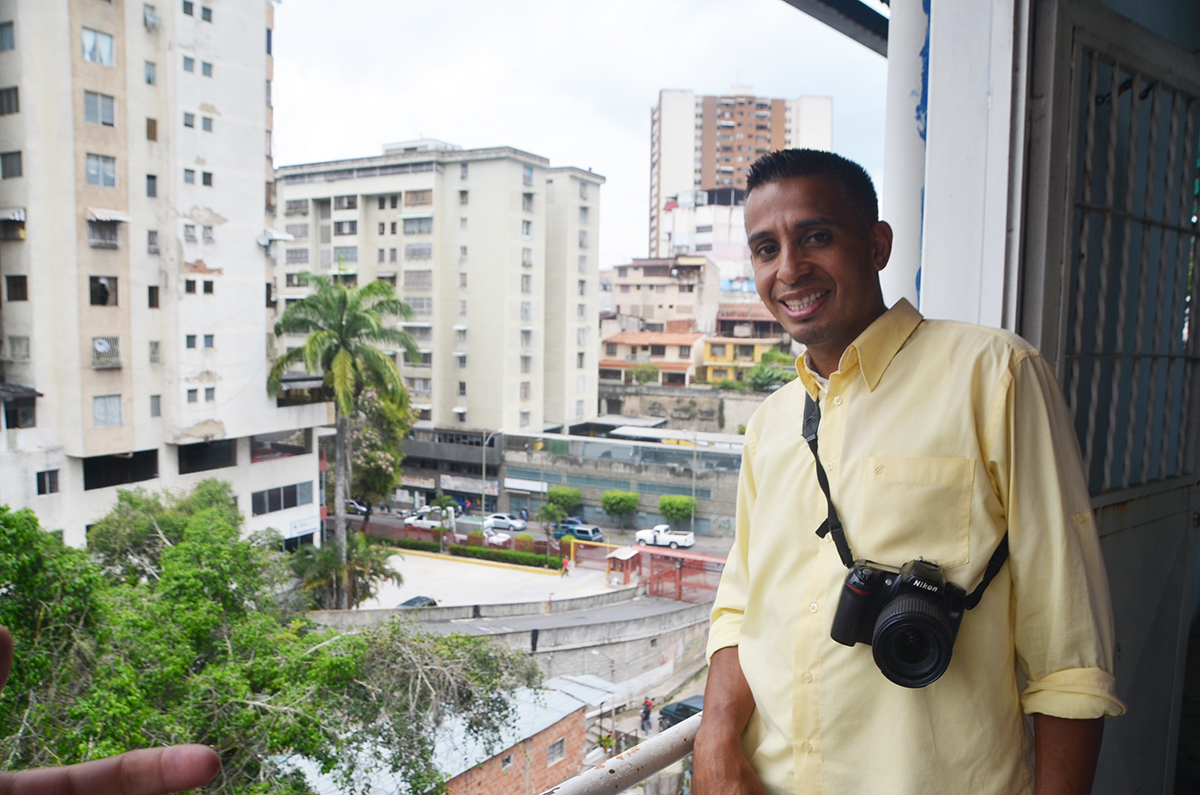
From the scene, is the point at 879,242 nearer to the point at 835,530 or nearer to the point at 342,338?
the point at 835,530

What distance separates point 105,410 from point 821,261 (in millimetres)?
9718

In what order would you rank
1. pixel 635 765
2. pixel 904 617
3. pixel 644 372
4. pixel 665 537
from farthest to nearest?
pixel 644 372
pixel 665 537
pixel 635 765
pixel 904 617

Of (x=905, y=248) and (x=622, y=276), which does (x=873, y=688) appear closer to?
(x=905, y=248)

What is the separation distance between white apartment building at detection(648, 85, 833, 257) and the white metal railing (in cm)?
3556

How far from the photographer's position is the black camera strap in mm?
644

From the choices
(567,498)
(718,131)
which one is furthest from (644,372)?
(718,131)

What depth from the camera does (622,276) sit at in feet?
82.1

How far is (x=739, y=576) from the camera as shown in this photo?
0.89 meters

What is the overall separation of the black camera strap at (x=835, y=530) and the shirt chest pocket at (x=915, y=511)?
12 millimetres

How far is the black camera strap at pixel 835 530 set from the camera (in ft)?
2.11

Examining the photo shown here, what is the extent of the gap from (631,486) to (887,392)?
14.5m

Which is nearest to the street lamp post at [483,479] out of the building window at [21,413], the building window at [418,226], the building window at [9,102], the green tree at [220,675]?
the building window at [418,226]

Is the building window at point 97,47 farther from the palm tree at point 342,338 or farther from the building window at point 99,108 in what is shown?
the palm tree at point 342,338

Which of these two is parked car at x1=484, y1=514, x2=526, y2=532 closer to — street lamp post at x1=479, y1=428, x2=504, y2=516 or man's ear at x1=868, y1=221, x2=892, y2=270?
street lamp post at x1=479, y1=428, x2=504, y2=516
